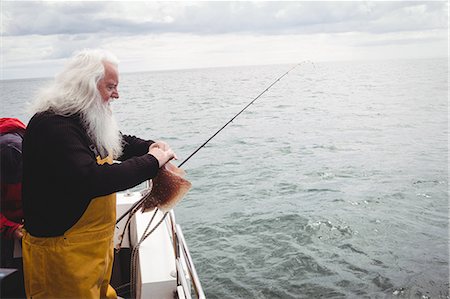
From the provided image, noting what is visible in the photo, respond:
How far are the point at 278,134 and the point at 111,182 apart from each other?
17.6m

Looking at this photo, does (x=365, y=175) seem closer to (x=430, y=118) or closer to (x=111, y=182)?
(x=111, y=182)

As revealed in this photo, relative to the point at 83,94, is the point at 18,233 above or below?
below

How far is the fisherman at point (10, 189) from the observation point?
248 centimetres

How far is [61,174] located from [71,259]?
51 cm

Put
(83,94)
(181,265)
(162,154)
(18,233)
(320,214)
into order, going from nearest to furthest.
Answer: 1. (83,94)
2. (162,154)
3. (18,233)
4. (181,265)
5. (320,214)

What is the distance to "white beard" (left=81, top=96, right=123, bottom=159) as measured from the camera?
2078mm

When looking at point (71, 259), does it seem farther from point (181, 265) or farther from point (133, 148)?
point (181, 265)

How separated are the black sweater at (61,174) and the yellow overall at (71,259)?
0.23 feet

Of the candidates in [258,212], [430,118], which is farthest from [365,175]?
[430,118]

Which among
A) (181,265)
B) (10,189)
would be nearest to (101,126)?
(10,189)

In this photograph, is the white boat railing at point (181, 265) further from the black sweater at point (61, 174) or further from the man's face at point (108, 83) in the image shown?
the man's face at point (108, 83)

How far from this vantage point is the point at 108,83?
214 centimetres

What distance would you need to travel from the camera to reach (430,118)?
73.4 ft

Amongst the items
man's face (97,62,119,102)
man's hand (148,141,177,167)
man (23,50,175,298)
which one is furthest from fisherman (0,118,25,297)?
man's hand (148,141,177,167)
